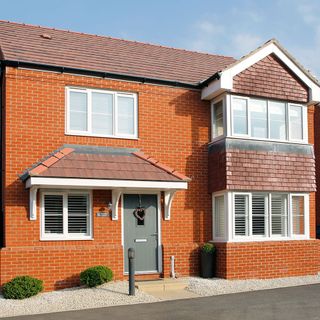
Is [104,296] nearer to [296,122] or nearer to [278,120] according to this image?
[278,120]

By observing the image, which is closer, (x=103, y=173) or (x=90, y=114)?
(x=103, y=173)

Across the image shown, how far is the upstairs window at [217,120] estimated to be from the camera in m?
15.5

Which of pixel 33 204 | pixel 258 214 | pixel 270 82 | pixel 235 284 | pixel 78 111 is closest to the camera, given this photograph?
pixel 33 204

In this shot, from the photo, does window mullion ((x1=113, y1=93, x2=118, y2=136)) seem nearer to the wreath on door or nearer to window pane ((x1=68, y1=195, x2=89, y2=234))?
window pane ((x1=68, y1=195, x2=89, y2=234))

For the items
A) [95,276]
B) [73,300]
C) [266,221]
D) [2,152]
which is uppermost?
[2,152]

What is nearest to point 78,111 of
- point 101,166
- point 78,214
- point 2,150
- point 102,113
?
point 102,113

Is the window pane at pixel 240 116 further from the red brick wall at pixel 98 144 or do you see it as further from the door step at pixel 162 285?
the door step at pixel 162 285

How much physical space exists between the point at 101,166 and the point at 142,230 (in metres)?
2.16

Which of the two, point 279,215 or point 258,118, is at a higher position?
point 258,118

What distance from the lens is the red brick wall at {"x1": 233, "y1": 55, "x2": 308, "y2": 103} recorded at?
593 inches

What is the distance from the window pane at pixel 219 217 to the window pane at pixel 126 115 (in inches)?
122

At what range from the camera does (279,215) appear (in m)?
15.3

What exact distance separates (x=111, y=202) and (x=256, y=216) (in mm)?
4082

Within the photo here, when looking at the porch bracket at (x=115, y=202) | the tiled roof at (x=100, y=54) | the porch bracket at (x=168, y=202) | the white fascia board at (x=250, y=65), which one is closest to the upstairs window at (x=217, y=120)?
the white fascia board at (x=250, y=65)
